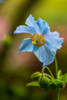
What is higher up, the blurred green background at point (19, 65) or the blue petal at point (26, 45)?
the blurred green background at point (19, 65)

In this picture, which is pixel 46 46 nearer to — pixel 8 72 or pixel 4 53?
pixel 8 72

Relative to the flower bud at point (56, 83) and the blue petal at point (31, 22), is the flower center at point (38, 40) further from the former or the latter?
the flower bud at point (56, 83)

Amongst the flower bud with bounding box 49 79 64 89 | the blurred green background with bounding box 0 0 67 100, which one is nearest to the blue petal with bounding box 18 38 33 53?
the flower bud with bounding box 49 79 64 89

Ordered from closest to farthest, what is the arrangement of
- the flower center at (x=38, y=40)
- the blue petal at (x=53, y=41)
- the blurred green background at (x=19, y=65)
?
the blue petal at (x=53, y=41) → the flower center at (x=38, y=40) → the blurred green background at (x=19, y=65)

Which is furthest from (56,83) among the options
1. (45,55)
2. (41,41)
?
(41,41)

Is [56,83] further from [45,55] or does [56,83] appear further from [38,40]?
[38,40]

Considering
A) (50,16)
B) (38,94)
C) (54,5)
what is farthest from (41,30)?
(54,5)

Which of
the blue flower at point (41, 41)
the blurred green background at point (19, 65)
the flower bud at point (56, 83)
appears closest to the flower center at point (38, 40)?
the blue flower at point (41, 41)
